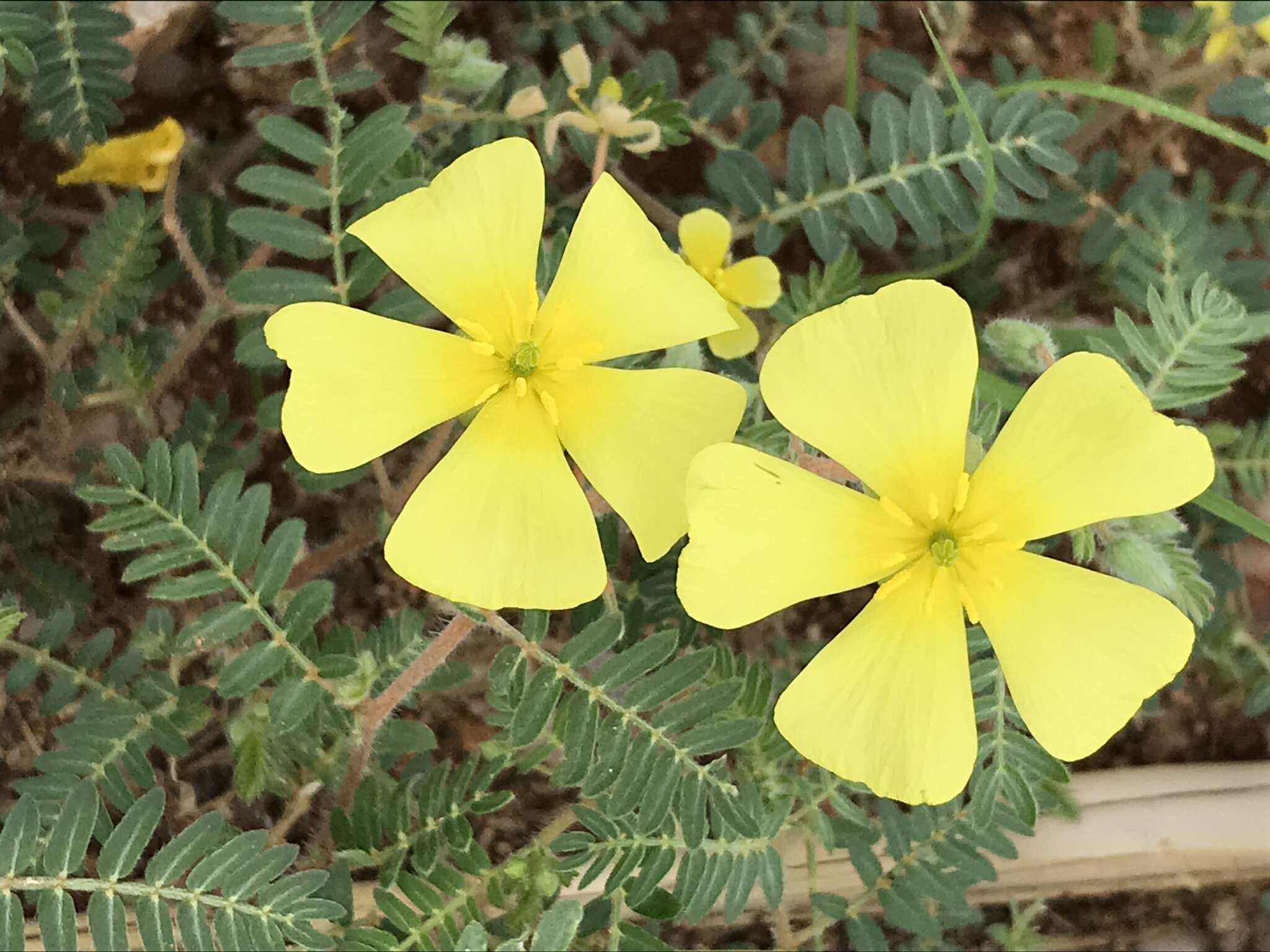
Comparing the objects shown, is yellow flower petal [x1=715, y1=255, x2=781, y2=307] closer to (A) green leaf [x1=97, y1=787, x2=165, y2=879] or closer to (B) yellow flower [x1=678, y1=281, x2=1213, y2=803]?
(B) yellow flower [x1=678, y1=281, x2=1213, y2=803]

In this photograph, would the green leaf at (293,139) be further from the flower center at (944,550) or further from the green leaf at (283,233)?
the flower center at (944,550)

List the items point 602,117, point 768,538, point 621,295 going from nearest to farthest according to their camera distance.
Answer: point 768,538 < point 621,295 < point 602,117

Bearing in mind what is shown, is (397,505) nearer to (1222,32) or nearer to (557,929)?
(557,929)

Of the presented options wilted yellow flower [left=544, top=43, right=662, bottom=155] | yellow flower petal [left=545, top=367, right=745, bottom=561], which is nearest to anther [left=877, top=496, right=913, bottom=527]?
yellow flower petal [left=545, top=367, right=745, bottom=561]

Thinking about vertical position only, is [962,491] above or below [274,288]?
below

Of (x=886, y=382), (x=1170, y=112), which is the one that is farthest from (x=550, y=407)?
(x=1170, y=112)
